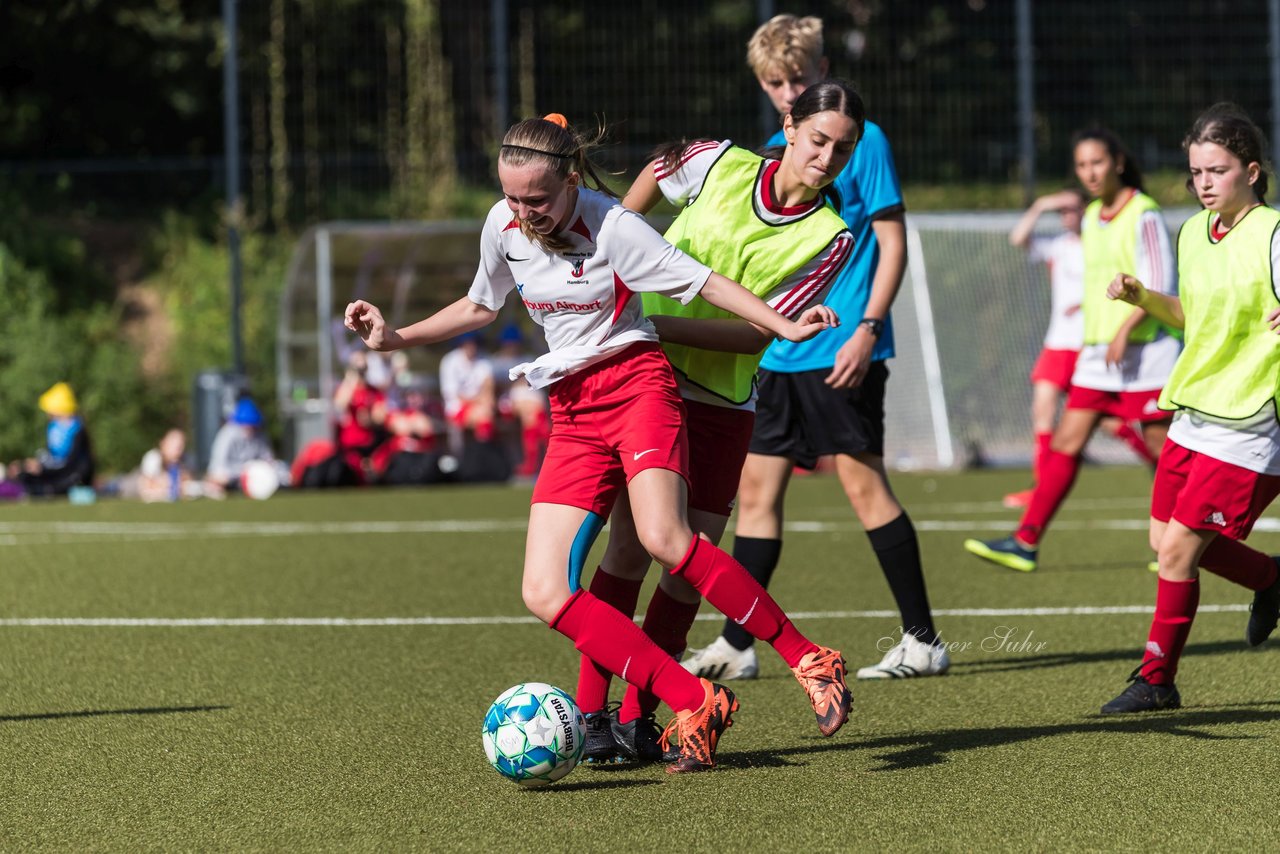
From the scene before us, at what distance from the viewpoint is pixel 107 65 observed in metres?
24.8

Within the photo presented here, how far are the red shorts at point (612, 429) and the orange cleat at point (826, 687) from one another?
547 millimetres

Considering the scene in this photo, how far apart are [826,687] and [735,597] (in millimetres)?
310

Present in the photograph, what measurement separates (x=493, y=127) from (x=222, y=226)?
3633 millimetres

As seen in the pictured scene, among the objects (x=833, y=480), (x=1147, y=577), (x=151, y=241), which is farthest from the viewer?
(x=151, y=241)

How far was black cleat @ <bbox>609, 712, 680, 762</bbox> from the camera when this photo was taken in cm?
445

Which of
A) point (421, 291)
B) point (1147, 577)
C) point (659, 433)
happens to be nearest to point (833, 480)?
point (421, 291)

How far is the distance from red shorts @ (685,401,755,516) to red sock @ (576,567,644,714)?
0.93ft

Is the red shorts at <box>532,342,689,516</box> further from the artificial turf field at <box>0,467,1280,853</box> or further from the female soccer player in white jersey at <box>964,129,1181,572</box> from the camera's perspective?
the female soccer player in white jersey at <box>964,129,1181,572</box>

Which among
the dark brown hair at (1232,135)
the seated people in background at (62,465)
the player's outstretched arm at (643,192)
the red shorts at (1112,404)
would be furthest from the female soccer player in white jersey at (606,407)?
the seated people in background at (62,465)

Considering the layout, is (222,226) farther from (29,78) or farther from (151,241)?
(29,78)

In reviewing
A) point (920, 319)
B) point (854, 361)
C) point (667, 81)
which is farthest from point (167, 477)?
point (854, 361)

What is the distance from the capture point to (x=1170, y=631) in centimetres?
494

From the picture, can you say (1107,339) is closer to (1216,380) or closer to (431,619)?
(1216,380)

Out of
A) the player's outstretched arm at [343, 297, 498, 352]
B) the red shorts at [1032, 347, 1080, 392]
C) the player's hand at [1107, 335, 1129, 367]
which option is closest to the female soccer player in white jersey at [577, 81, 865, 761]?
the player's outstretched arm at [343, 297, 498, 352]
